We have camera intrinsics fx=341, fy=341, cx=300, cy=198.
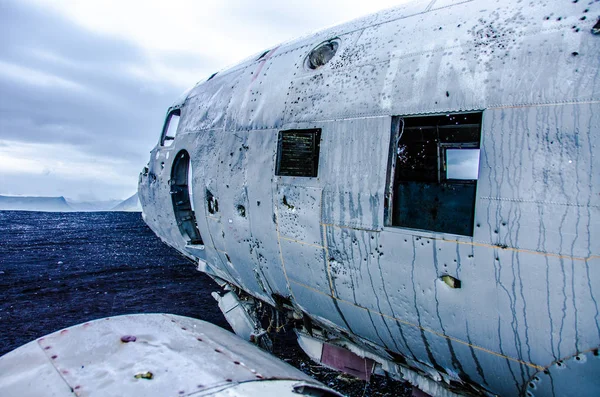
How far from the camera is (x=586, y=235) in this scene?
2457 mm

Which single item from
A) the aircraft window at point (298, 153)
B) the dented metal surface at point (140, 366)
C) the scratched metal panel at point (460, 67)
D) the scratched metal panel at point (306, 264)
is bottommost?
the dented metal surface at point (140, 366)

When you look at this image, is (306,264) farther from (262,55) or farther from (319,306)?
(262,55)

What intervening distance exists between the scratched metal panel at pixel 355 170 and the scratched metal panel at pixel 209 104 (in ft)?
8.16

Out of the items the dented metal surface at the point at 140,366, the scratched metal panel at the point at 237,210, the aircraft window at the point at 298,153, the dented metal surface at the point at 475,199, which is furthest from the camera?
the scratched metal panel at the point at 237,210

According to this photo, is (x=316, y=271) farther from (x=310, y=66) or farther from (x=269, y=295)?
(x=310, y=66)

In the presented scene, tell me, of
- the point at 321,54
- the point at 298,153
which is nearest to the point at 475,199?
the point at 298,153

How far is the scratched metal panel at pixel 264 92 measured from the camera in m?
4.76

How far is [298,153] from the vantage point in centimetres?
430

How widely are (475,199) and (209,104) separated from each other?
4950mm

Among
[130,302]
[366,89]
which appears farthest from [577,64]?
[130,302]

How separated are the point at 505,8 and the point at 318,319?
161 inches

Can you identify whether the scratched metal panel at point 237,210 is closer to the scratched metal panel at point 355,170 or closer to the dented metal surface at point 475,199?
the dented metal surface at point 475,199

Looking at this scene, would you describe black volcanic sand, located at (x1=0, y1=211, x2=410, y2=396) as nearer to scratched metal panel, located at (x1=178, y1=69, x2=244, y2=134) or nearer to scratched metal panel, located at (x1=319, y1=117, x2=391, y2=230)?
scratched metal panel, located at (x1=319, y1=117, x2=391, y2=230)

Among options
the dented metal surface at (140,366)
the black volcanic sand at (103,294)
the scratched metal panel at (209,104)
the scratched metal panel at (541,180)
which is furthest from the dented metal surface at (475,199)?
the black volcanic sand at (103,294)
